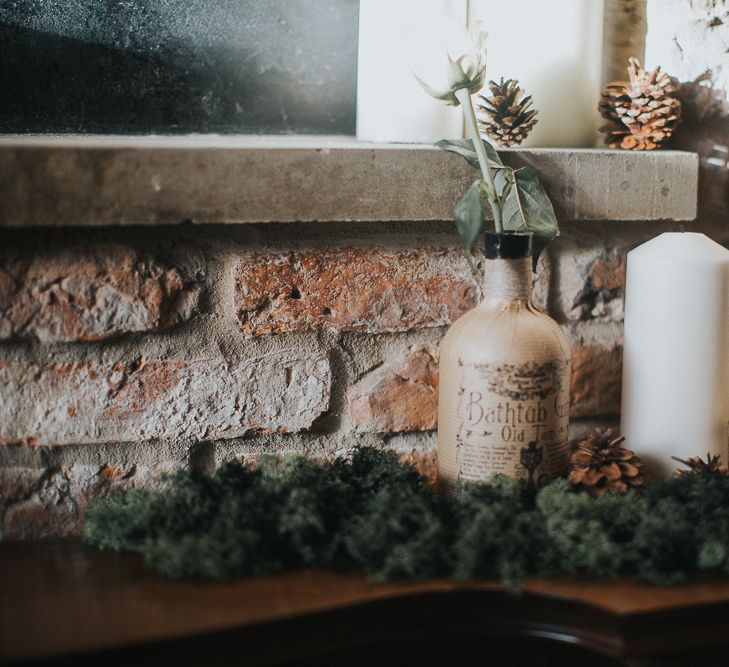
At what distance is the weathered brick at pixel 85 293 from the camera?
70 centimetres

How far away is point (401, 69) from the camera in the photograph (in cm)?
79

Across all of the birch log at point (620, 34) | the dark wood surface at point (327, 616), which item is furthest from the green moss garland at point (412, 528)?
the birch log at point (620, 34)

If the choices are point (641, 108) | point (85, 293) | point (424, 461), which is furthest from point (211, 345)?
point (641, 108)

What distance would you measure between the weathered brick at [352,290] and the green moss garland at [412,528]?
0.50ft

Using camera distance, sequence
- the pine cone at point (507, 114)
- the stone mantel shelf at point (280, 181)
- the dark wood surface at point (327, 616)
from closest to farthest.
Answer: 1. the dark wood surface at point (327, 616)
2. the stone mantel shelf at point (280, 181)
3. the pine cone at point (507, 114)

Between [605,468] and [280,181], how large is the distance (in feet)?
1.27

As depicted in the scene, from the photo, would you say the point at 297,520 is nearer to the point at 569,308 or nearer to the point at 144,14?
the point at 569,308

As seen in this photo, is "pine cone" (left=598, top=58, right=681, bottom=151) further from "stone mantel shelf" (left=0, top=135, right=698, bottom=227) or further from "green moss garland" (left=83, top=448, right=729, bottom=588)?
"green moss garland" (left=83, top=448, right=729, bottom=588)

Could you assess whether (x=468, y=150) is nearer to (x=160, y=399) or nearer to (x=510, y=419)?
(x=510, y=419)

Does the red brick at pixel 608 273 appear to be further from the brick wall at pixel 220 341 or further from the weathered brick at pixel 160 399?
the weathered brick at pixel 160 399

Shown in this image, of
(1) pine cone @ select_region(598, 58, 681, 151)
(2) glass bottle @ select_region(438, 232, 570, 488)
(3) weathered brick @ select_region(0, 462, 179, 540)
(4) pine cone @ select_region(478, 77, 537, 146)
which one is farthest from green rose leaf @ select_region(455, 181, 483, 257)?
(3) weathered brick @ select_region(0, 462, 179, 540)

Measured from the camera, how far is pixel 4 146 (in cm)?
65

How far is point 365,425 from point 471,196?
26 centimetres

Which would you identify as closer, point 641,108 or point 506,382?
point 506,382
